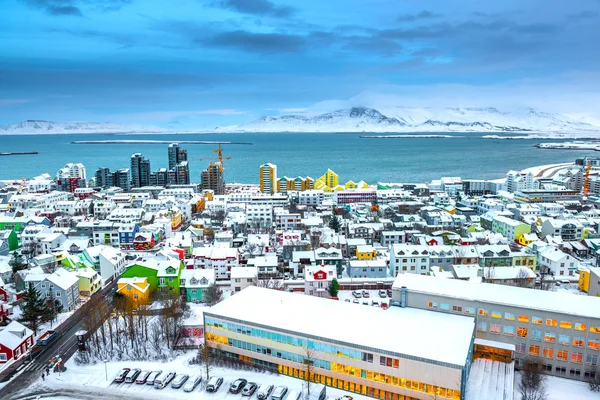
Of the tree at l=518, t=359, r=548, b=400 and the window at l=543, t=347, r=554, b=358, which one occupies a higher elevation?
the window at l=543, t=347, r=554, b=358

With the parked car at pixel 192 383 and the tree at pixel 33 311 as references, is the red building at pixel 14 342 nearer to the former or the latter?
the tree at pixel 33 311

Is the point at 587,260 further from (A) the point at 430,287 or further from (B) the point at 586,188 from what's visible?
(B) the point at 586,188

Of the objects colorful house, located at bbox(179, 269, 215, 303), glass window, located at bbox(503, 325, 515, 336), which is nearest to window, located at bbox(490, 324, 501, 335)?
glass window, located at bbox(503, 325, 515, 336)

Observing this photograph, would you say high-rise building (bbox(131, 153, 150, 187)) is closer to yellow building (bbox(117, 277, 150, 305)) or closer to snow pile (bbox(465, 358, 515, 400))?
yellow building (bbox(117, 277, 150, 305))

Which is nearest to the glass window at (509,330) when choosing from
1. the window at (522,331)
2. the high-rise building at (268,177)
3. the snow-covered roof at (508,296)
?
the window at (522,331)

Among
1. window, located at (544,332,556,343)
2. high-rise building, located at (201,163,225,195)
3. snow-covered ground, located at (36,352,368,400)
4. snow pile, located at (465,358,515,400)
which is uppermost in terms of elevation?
high-rise building, located at (201,163,225,195)
